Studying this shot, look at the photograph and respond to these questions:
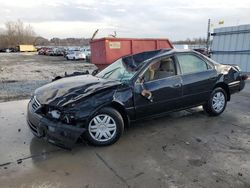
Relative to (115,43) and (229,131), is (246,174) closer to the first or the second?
(229,131)

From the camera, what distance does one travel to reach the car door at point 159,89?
15.0 ft

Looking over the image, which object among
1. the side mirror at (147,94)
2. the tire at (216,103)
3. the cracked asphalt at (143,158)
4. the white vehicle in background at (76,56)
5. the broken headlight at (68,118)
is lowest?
the white vehicle in background at (76,56)

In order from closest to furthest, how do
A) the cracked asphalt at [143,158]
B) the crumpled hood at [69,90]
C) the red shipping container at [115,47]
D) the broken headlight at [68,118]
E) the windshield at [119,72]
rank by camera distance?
1. the cracked asphalt at [143,158]
2. the broken headlight at [68,118]
3. the crumpled hood at [69,90]
4. the windshield at [119,72]
5. the red shipping container at [115,47]

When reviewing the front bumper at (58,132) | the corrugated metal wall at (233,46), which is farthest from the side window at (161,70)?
the corrugated metal wall at (233,46)

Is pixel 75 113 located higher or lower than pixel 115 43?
Result: lower

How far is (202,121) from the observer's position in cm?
550

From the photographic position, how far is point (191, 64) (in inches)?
213

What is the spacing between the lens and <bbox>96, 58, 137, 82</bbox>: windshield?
186 inches

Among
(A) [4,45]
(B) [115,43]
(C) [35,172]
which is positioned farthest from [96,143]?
(A) [4,45]

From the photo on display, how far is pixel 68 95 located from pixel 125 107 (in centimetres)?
96

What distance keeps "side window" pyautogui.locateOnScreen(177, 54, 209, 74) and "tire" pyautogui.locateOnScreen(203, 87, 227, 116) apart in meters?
0.61

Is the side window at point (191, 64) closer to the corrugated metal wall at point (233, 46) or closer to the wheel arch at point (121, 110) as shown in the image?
the wheel arch at point (121, 110)

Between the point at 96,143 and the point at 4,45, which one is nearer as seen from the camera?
the point at 96,143

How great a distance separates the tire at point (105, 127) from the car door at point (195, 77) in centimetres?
162
